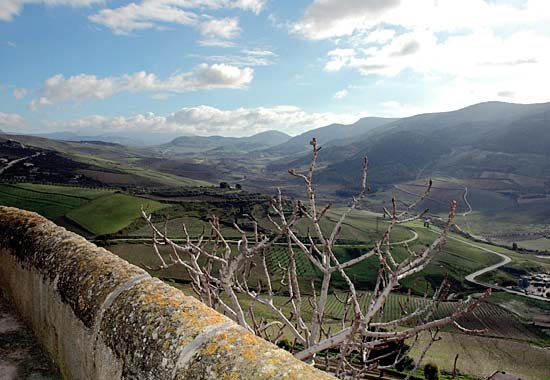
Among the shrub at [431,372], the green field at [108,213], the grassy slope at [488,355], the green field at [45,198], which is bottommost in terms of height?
the grassy slope at [488,355]

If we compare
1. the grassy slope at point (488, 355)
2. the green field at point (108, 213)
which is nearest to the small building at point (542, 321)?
the grassy slope at point (488, 355)

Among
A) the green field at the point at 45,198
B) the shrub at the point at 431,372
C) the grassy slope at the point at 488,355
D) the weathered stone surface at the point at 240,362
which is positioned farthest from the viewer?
the green field at the point at 45,198

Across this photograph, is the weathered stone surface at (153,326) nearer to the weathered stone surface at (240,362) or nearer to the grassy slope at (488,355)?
the weathered stone surface at (240,362)

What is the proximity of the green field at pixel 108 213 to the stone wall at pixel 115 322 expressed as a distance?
221 ft

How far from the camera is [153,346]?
2764 mm

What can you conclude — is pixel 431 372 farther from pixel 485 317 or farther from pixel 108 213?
pixel 108 213

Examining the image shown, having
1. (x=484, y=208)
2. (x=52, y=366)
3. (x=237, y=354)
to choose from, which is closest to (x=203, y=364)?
(x=237, y=354)

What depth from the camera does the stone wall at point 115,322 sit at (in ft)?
8.13

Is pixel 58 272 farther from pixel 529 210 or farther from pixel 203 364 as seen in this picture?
pixel 529 210

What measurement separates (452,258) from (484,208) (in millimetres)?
86395

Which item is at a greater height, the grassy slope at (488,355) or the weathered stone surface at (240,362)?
the weathered stone surface at (240,362)

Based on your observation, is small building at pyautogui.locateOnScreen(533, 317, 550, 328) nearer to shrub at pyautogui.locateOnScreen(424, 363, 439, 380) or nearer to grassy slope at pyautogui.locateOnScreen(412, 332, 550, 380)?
grassy slope at pyautogui.locateOnScreen(412, 332, 550, 380)

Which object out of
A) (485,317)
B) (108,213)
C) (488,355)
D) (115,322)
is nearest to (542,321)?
(485,317)

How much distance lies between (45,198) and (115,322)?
9230cm
